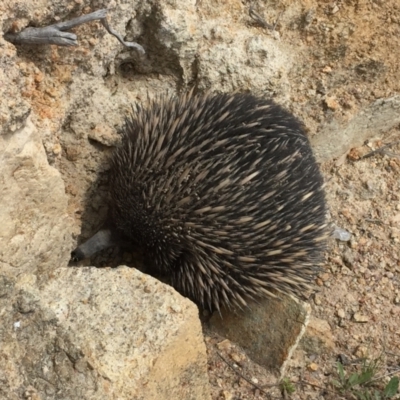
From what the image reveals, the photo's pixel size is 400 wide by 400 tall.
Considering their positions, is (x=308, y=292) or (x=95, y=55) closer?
(x=95, y=55)

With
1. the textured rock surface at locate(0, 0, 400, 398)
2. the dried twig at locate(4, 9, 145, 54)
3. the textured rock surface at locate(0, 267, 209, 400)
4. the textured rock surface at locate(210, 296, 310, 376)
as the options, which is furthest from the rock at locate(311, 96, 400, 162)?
the textured rock surface at locate(0, 267, 209, 400)

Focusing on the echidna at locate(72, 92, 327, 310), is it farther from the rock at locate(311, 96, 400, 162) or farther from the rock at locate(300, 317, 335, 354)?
the rock at locate(311, 96, 400, 162)

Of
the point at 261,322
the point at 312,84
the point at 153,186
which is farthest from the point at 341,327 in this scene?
the point at 312,84

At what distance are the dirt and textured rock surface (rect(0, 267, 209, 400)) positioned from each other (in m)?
0.91

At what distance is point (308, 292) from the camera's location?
3.63 m

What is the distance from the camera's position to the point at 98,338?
225cm

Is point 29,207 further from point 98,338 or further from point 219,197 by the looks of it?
point 219,197

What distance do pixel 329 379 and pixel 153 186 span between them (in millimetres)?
1502

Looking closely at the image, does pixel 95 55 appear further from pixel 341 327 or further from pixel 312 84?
pixel 341 327

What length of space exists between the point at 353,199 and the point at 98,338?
8.59 feet

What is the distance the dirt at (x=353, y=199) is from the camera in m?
3.35

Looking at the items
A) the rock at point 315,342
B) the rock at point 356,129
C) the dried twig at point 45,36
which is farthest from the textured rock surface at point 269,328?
the dried twig at point 45,36

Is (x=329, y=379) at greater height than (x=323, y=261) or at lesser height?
lesser

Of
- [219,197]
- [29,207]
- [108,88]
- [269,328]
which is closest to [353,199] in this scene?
[269,328]
